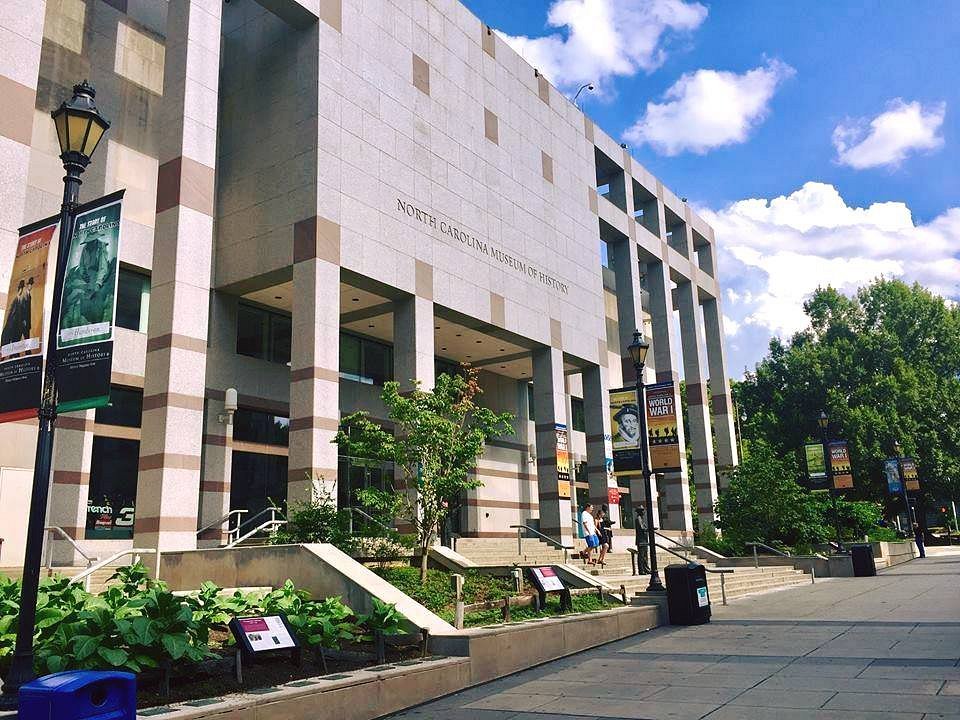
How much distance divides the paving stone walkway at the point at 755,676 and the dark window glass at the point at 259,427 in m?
15.6

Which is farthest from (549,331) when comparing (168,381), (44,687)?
(44,687)

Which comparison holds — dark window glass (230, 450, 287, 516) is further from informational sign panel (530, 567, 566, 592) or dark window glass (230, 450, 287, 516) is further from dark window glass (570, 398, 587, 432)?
dark window glass (570, 398, 587, 432)

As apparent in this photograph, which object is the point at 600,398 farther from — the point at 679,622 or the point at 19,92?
the point at 19,92

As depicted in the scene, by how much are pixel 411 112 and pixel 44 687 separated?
82.1 feet

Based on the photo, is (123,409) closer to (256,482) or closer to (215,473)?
(215,473)

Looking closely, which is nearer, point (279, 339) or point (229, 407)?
point (229, 407)

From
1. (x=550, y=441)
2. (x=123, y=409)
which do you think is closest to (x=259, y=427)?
(x=123, y=409)

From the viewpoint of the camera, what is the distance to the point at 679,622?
1608 cm

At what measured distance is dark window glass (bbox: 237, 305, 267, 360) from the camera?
2677 centimetres

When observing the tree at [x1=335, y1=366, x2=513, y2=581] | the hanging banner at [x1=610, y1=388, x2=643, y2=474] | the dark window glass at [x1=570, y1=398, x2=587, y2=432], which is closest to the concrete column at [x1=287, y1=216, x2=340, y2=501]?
the tree at [x1=335, y1=366, x2=513, y2=581]

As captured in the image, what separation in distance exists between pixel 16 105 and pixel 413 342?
42.0 feet

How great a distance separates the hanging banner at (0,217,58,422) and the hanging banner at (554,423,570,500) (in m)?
25.2

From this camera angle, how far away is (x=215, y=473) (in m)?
24.1

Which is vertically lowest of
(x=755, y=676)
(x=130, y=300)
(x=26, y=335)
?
(x=755, y=676)
